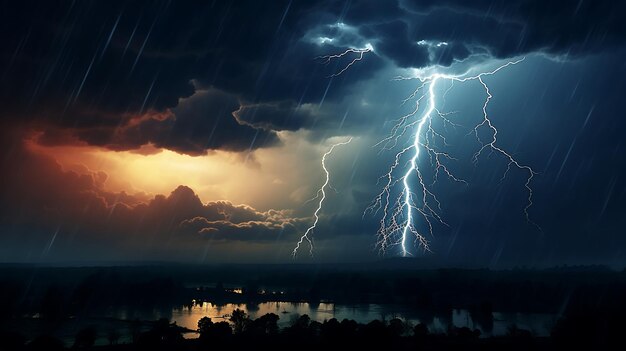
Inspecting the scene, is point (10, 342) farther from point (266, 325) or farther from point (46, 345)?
point (266, 325)

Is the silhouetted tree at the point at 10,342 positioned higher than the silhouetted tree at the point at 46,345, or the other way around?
the silhouetted tree at the point at 46,345

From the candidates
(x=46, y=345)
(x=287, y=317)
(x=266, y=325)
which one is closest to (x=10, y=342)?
(x=46, y=345)

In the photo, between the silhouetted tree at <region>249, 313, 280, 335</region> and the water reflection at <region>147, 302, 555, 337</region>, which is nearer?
the silhouetted tree at <region>249, 313, 280, 335</region>

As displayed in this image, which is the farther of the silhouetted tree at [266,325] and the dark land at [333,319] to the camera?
the silhouetted tree at [266,325]

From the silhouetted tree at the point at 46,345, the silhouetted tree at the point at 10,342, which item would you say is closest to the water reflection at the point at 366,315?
the silhouetted tree at the point at 10,342

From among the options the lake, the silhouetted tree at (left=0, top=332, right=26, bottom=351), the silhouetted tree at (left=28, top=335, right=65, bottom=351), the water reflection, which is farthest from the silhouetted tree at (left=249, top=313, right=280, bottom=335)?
the silhouetted tree at (left=0, top=332, right=26, bottom=351)

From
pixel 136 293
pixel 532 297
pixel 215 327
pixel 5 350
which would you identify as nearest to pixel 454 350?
pixel 215 327

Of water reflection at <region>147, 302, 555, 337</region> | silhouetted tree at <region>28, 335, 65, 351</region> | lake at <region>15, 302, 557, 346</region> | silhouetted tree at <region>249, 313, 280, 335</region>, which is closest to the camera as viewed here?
silhouetted tree at <region>28, 335, 65, 351</region>

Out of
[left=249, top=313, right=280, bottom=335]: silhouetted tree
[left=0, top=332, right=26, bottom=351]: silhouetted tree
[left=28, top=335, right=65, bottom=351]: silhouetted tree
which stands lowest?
[left=0, top=332, right=26, bottom=351]: silhouetted tree

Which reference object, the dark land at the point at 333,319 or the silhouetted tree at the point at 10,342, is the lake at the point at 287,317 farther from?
the silhouetted tree at the point at 10,342

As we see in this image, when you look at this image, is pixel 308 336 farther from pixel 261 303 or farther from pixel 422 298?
pixel 261 303

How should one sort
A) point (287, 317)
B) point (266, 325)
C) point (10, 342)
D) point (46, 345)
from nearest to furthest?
point (46, 345) → point (10, 342) → point (266, 325) → point (287, 317)

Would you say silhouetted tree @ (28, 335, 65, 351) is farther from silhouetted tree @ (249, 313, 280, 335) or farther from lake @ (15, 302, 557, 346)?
lake @ (15, 302, 557, 346)
